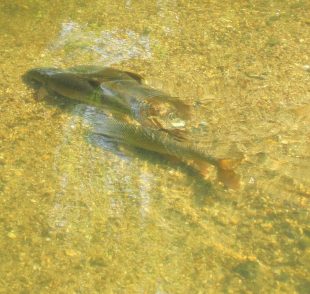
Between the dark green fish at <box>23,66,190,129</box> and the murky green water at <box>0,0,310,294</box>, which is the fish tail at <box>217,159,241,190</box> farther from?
the dark green fish at <box>23,66,190,129</box>

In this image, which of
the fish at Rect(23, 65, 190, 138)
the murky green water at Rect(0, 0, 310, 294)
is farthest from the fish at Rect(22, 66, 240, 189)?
the murky green water at Rect(0, 0, 310, 294)

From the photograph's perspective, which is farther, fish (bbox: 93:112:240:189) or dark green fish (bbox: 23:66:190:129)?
dark green fish (bbox: 23:66:190:129)

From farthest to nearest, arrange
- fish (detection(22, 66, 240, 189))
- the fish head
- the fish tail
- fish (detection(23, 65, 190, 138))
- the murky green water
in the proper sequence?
the fish head → fish (detection(23, 65, 190, 138)) → fish (detection(22, 66, 240, 189)) → the fish tail → the murky green water

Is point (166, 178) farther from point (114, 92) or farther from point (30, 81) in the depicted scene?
point (30, 81)

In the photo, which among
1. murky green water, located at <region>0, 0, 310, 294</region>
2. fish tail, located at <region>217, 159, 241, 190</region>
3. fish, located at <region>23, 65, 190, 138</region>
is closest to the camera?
murky green water, located at <region>0, 0, 310, 294</region>

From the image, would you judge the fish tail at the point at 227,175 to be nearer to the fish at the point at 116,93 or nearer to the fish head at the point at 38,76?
the fish at the point at 116,93

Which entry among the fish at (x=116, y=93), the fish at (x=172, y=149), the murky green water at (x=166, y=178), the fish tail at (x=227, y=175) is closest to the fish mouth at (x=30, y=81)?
the fish at (x=116, y=93)

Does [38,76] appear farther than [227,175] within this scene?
Yes

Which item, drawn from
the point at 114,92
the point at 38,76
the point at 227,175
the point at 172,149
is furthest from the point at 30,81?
the point at 227,175

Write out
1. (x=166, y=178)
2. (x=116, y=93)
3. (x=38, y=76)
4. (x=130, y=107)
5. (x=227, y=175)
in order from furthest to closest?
(x=38, y=76) < (x=116, y=93) < (x=130, y=107) < (x=166, y=178) < (x=227, y=175)
